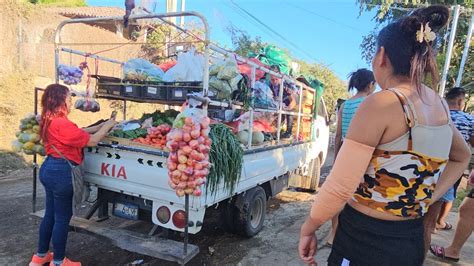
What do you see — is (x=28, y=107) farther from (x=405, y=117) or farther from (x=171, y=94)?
(x=405, y=117)

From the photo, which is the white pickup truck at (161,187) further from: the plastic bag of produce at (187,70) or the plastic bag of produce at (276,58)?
the plastic bag of produce at (276,58)

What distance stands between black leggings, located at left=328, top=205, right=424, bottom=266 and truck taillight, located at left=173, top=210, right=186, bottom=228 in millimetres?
1756

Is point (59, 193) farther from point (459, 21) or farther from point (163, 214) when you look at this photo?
point (459, 21)

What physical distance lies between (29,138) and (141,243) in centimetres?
159

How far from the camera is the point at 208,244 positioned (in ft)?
13.6

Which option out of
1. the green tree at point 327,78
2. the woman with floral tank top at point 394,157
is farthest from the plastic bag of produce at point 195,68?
the green tree at point 327,78

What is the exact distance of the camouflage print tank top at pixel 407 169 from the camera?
1.40 metres

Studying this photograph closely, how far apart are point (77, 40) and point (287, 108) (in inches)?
367

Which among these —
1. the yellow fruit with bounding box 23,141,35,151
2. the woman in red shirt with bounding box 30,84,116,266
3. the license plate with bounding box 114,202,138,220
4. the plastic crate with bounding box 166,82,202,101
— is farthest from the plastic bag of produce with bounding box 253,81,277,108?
the yellow fruit with bounding box 23,141,35,151

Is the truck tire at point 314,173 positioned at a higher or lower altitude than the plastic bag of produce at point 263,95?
lower

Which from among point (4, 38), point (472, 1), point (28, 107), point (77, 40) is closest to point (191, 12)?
point (28, 107)

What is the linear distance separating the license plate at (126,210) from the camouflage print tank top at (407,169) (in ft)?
8.16

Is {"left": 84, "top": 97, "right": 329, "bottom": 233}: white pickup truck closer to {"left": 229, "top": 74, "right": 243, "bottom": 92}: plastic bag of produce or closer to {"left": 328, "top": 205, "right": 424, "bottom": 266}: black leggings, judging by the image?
{"left": 229, "top": 74, "right": 243, "bottom": 92}: plastic bag of produce

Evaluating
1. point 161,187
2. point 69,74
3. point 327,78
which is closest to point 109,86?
point 69,74
